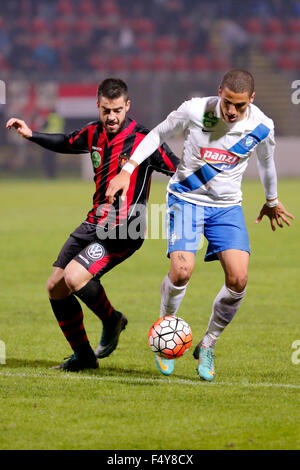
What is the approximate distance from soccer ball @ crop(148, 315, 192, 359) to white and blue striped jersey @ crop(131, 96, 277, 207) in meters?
0.86

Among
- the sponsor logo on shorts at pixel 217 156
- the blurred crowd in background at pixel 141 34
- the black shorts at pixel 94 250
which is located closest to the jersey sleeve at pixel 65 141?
the black shorts at pixel 94 250

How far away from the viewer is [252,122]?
211 inches

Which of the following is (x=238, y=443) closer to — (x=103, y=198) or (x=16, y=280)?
(x=103, y=198)

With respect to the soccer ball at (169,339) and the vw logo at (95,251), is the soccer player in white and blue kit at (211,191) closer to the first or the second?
the soccer ball at (169,339)

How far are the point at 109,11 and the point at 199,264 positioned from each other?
21725 mm

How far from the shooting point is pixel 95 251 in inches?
217

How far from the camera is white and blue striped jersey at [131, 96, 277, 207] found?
Answer: 533 centimetres

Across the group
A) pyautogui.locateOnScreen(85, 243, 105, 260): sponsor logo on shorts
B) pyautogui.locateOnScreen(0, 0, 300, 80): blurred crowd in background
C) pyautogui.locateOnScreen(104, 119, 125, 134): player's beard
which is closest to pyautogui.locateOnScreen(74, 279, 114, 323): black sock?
pyautogui.locateOnScreen(85, 243, 105, 260): sponsor logo on shorts

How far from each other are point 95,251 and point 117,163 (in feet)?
2.10

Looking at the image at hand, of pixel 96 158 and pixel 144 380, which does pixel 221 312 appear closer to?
pixel 144 380

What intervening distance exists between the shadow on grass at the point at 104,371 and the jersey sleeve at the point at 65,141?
4.96ft

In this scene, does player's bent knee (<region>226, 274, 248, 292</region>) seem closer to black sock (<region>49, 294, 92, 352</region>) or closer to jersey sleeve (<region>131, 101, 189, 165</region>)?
jersey sleeve (<region>131, 101, 189, 165</region>)

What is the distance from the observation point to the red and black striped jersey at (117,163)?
566cm
